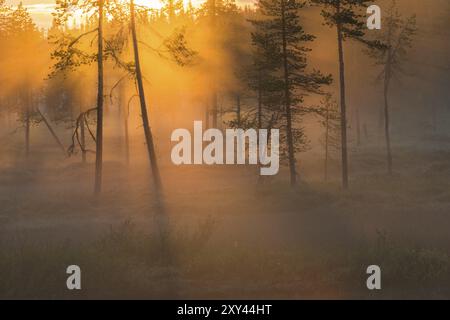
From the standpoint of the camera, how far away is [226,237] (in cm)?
1794

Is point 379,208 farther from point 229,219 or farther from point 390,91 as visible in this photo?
point 390,91

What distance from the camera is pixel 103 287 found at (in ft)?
39.2

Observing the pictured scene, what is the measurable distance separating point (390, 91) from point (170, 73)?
89.4 ft

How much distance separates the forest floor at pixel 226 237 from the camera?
39.2ft

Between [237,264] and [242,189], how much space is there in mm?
18290

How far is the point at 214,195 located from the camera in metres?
29.3

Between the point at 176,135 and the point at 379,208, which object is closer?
the point at 379,208

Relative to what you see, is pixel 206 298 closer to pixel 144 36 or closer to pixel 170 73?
pixel 144 36

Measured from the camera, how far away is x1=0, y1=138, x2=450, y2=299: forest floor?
39.2 feet

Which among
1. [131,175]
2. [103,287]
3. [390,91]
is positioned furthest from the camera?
[390,91]

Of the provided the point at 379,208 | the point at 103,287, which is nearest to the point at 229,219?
the point at 379,208
